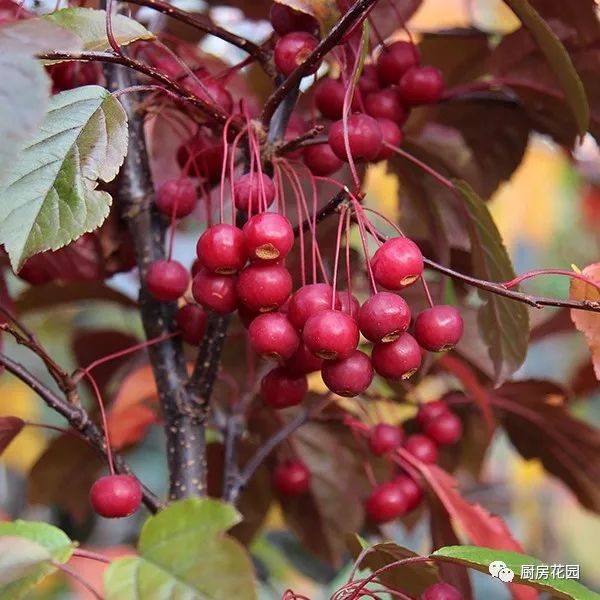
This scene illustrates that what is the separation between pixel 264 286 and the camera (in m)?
0.51

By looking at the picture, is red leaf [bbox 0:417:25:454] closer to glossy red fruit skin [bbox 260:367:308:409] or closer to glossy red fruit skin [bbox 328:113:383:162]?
glossy red fruit skin [bbox 260:367:308:409]

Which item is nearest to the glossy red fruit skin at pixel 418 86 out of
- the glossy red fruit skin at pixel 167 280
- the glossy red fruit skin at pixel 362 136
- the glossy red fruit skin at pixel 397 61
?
the glossy red fruit skin at pixel 397 61

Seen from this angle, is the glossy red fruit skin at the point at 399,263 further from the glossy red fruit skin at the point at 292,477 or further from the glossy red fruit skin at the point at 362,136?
the glossy red fruit skin at the point at 292,477

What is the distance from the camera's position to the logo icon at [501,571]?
47cm

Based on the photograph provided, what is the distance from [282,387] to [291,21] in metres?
0.25

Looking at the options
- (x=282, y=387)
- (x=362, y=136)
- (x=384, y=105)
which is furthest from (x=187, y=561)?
(x=384, y=105)

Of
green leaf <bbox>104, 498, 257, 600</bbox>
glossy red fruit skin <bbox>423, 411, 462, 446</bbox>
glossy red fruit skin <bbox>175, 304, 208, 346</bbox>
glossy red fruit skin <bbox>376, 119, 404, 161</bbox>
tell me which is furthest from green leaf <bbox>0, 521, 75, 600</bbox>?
glossy red fruit skin <bbox>423, 411, 462, 446</bbox>

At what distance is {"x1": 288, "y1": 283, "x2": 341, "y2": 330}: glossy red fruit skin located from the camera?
51 cm

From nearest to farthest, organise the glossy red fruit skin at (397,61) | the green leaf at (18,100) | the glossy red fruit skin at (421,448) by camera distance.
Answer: the green leaf at (18,100) < the glossy red fruit skin at (397,61) < the glossy red fruit skin at (421,448)

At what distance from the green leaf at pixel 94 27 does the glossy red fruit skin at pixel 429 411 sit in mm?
464

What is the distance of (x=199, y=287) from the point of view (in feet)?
1.78

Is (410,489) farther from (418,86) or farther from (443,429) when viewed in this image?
(418,86)

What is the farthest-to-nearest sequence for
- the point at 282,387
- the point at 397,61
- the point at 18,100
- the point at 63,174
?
the point at 397,61
the point at 282,387
the point at 63,174
the point at 18,100

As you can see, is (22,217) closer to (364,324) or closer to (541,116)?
(364,324)
